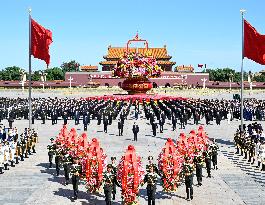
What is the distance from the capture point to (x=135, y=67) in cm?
3662

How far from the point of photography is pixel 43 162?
1878cm

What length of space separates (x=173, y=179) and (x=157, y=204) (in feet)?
2.73

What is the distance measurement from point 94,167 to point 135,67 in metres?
24.4

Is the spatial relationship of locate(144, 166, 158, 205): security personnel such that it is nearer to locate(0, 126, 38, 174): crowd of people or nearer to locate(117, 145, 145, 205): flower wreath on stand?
locate(117, 145, 145, 205): flower wreath on stand

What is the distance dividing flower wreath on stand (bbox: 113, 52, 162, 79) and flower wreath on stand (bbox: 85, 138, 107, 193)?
24126 millimetres

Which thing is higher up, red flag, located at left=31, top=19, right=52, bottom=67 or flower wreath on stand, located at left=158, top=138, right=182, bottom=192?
red flag, located at left=31, top=19, right=52, bottom=67

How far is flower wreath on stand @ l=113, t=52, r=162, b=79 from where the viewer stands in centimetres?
3662

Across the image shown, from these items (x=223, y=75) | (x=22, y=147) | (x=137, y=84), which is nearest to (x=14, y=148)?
(x=22, y=147)

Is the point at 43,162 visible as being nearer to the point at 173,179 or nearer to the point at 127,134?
the point at 173,179

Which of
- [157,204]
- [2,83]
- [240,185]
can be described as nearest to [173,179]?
[157,204]

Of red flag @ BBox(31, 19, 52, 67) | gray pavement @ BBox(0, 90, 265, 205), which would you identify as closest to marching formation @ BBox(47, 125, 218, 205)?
gray pavement @ BBox(0, 90, 265, 205)

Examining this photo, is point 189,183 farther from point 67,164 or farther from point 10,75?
point 10,75

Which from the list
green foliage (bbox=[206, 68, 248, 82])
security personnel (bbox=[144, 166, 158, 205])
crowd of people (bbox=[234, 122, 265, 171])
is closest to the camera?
security personnel (bbox=[144, 166, 158, 205])

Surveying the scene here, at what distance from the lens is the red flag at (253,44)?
2141cm
